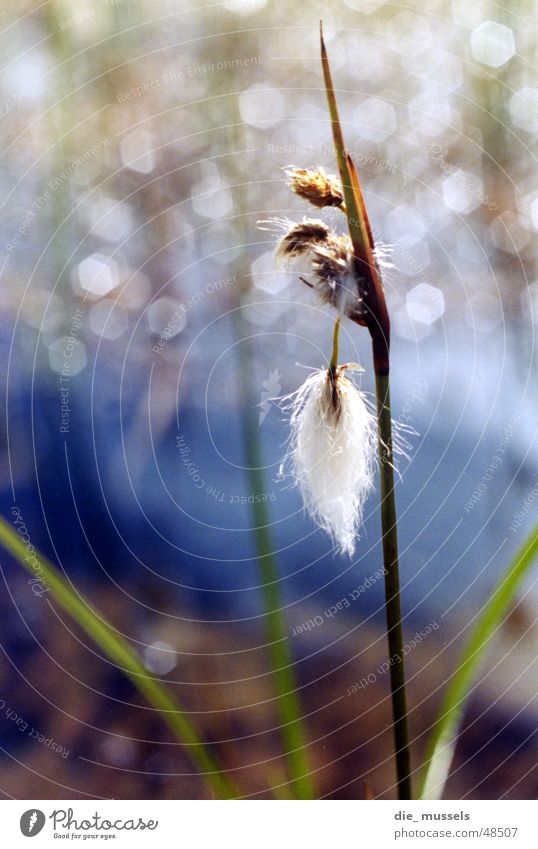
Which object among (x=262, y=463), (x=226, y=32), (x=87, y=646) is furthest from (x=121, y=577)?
(x=226, y=32)

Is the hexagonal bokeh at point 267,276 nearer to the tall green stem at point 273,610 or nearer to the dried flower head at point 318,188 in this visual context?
the tall green stem at point 273,610

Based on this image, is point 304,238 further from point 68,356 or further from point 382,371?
point 68,356

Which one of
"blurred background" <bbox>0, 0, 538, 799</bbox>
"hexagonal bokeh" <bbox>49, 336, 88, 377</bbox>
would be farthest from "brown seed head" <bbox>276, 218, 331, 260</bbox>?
"hexagonal bokeh" <bbox>49, 336, 88, 377</bbox>

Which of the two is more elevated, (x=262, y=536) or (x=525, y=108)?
(x=525, y=108)

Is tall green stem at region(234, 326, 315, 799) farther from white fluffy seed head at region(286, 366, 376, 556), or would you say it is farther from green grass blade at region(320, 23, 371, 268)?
green grass blade at region(320, 23, 371, 268)

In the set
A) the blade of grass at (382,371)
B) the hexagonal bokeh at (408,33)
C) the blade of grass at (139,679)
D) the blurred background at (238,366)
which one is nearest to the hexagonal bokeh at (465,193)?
the blurred background at (238,366)

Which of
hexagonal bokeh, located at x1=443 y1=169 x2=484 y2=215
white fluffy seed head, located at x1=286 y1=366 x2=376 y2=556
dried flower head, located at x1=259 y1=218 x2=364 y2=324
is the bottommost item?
white fluffy seed head, located at x1=286 y1=366 x2=376 y2=556

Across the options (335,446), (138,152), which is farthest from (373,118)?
(335,446)
